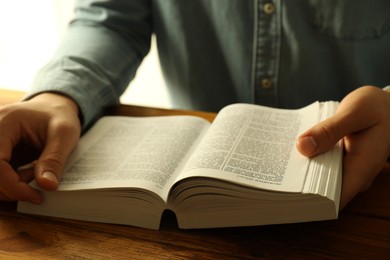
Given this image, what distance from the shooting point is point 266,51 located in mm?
946

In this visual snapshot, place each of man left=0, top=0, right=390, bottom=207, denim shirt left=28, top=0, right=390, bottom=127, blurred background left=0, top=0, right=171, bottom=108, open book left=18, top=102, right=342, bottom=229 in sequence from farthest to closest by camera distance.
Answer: blurred background left=0, top=0, right=171, bottom=108 < denim shirt left=28, top=0, right=390, bottom=127 < man left=0, top=0, right=390, bottom=207 < open book left=18, top=102, right=342, bottom=229

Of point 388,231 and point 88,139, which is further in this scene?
point 88,139

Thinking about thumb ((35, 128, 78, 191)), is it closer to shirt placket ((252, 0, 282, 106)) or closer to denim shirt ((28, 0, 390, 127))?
denim shirt ((28, 0, 390, 127))

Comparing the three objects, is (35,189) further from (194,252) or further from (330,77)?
(330,77)

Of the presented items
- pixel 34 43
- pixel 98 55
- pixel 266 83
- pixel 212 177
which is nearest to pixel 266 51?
pixel 266 83

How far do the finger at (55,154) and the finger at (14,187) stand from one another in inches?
0.7

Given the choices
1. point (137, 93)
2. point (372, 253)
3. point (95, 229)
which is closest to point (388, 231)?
point (372, 253)

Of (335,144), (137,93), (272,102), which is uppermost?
(335,144)

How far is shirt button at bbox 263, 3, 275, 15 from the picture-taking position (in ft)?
Result: 2.98

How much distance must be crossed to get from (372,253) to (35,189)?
1.36 ft

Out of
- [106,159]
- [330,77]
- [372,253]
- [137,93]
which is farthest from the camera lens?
[137,93]

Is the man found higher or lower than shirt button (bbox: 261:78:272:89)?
higher

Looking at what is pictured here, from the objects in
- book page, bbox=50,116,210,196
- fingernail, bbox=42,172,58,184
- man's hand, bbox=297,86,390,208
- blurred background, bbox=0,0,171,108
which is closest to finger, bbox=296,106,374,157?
man's hand, bbox=297,86,390,208

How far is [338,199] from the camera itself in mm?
542
